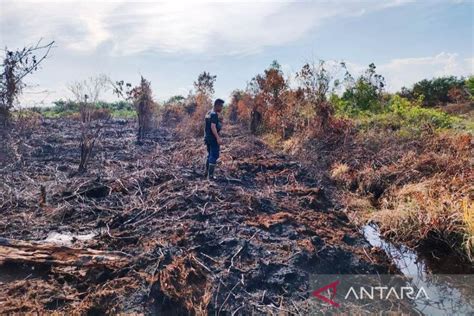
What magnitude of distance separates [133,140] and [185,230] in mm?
→ 8954

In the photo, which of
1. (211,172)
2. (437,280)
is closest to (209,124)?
(211,172)

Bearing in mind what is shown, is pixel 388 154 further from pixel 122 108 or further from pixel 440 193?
pixel 122 108

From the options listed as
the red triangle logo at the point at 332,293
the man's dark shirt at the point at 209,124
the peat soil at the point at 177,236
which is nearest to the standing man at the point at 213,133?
the man's dark shirt at the point at 209,124

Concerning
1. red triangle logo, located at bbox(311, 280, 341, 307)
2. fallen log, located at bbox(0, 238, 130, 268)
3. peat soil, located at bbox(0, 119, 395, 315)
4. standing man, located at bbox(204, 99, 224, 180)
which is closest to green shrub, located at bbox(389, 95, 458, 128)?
peat soil, located at bbox(0, 119, 395, 315)

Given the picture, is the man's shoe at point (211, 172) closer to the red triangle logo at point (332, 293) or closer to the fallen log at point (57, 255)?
the fallen log at point (57, 255)

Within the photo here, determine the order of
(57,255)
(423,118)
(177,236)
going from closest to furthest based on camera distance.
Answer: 1. (57,255)
2. (177,236)
3. (423,118)

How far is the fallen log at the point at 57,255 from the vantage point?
4152mm

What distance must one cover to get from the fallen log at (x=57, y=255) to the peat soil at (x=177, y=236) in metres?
0.04

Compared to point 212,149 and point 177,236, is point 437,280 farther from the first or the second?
point 212,149

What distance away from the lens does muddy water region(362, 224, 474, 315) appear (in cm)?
395

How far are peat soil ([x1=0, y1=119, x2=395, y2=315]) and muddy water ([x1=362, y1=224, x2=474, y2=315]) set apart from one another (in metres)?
0.33

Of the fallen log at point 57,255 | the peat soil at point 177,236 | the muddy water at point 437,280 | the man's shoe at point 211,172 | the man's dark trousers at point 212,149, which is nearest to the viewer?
the peat soil at point 177,236

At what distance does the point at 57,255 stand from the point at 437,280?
4273mm

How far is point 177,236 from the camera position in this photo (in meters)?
4.88
